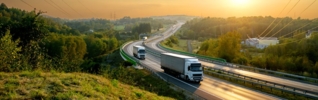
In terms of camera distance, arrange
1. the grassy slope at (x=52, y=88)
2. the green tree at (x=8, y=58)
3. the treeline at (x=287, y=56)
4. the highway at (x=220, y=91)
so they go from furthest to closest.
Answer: the treeline at (x=287, y=56) → the highway at (x=220, y=91) → the green tree at (x=8, y=58) → the grassy slope at (x=52, y=88)

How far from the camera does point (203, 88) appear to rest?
1420 inches

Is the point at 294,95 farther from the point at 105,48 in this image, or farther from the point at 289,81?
the point at 105,48

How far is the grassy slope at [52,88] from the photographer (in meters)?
12.1

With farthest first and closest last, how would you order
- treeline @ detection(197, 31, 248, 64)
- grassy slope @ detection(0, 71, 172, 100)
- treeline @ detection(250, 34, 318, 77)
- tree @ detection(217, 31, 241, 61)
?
tree @ detection(217, 31, 241, 61), treeline @ detection(197, 31, 248, 64), treeline @ detection(250, 34, 318, 77), grassy slope @ detection(0, 71, 172, 100)

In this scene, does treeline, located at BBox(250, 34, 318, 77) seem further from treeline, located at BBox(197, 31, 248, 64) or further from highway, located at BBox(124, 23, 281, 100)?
highway, located at BBox(124, 23, 281, 100)

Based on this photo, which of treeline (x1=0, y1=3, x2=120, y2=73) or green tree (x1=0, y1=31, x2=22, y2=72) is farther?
treeline (x1=0, y1=3, x2=120, y2=73)

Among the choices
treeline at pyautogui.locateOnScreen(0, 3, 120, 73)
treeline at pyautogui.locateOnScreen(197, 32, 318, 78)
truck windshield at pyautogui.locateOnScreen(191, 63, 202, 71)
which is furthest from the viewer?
treeline at pyautogui.locateOnScreen(197, 32, 318, 78)

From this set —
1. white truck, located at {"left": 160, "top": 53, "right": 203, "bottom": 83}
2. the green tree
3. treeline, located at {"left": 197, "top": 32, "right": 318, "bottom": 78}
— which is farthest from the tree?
the green tree

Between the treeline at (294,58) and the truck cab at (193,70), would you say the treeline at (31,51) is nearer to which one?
the truck cab at (193,70)

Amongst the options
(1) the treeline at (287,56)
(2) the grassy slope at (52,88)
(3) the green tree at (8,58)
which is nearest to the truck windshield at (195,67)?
(2) the grassy slope at (52,88)

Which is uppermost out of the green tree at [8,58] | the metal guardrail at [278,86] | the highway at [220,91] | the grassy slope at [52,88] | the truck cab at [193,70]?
the green tree at [8,58]

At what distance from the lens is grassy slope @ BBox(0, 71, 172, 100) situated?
39.7ft

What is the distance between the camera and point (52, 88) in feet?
44.1

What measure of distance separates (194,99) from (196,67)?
1132cm
